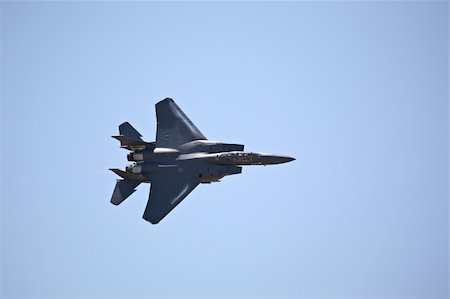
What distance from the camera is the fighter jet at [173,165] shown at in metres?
51.5

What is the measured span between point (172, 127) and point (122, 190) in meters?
5.26

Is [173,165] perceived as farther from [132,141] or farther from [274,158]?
[274,158]

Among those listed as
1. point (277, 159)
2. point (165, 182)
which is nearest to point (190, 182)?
point (165, 182)

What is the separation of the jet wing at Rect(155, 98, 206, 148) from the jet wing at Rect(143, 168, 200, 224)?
250cm

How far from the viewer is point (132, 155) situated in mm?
52969

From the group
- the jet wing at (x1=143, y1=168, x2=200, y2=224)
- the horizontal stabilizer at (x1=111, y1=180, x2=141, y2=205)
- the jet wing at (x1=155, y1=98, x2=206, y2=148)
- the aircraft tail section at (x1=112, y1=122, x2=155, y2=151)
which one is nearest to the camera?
the jet wing at (x1=143, y1=168, x2=200, y2=224)

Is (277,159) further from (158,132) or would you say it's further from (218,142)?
(158,132)

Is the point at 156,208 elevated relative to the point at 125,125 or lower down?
lower down

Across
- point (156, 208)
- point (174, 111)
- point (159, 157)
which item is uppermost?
point (174, 111)

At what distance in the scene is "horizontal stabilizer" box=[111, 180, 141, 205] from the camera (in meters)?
53.5

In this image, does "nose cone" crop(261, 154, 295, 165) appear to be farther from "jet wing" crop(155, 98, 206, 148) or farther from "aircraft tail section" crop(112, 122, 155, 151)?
"aircraft tail section" crop(112, 122, 155, 151)

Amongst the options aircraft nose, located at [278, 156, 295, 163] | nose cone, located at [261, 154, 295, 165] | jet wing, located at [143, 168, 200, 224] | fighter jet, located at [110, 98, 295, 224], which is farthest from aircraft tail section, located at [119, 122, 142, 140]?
aircraft nose, located at [278, 156, 295, 163]

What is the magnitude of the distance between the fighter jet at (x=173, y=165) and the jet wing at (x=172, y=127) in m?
0.20

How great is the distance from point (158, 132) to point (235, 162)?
6463 millimetres
